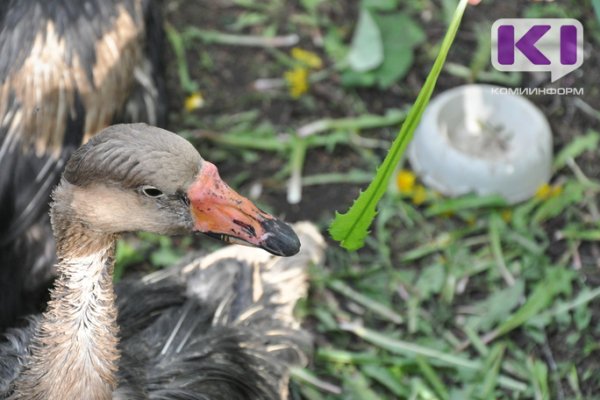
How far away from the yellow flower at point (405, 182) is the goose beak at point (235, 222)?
5.81 ft

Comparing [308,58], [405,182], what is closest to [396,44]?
[308,58]

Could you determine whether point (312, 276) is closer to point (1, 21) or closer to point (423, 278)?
point (423, 278)

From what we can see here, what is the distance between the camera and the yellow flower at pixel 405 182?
4039 mm

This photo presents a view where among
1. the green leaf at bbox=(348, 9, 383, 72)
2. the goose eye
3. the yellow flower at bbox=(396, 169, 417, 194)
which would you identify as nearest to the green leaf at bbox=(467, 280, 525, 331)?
the yellow flower at bbox=(396, 169, 417, 194)

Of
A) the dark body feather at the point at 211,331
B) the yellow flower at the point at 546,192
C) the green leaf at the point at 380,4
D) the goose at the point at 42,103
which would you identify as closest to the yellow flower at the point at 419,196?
the yellow flower at the point at 546,192

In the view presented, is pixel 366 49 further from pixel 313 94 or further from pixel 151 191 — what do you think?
pixel 151 191

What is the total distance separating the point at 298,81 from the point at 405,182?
0.70 meters

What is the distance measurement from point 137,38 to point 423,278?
1418mm

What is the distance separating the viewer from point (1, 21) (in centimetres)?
315

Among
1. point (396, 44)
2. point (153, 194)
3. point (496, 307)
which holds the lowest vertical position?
point (496, 307)

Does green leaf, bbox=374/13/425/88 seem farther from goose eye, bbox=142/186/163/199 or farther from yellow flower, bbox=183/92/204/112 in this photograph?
goose eye, bbox=142/186/163/199

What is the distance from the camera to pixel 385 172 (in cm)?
204

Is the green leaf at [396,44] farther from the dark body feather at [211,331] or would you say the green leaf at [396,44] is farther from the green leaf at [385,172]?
the green leaf at [385,172]

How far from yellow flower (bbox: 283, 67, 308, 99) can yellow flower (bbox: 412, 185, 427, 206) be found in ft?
2.34
